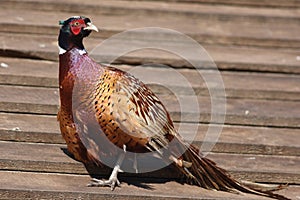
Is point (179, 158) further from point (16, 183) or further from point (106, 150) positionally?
point (16, 183)

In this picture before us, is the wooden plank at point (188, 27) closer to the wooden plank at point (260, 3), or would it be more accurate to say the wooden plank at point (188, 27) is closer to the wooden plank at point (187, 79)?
the wooden plank at point (260, 3)

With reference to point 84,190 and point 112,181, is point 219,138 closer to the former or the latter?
point 112,181

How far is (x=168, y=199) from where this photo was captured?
5.65 meters

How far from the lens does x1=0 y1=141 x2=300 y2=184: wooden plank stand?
232 inches

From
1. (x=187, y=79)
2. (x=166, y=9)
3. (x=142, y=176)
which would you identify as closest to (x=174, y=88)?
(x=187, y=79)

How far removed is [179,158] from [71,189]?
2.57 feet

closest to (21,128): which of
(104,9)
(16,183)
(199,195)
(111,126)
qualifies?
(16,183)

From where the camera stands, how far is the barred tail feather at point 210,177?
5.80 m

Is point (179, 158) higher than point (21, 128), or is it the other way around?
point (179, 158)

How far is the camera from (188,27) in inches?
311

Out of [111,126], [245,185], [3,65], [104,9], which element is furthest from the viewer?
[104,9]

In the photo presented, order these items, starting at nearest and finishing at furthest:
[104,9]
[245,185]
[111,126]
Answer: [111,126] < [245,185] < [104,9]

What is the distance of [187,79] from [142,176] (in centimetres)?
144

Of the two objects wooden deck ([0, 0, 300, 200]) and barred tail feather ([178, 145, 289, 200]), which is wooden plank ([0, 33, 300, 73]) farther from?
barred tail feather ([178, 145, 289, 200])
